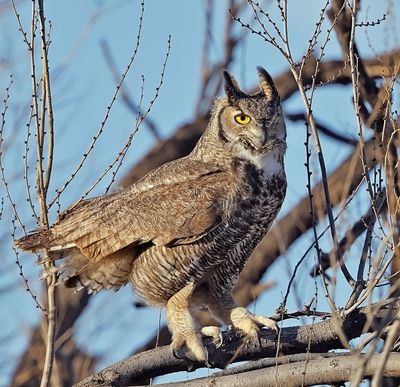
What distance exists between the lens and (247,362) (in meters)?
3.75

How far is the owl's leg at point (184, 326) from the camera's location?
4012mm

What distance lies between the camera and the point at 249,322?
4.09m

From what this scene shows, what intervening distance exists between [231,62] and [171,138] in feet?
2.41

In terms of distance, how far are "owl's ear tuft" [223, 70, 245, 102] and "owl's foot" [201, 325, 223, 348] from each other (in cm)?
105

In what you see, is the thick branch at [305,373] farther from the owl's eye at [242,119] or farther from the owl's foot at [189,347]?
the owl's eye at [242,119]

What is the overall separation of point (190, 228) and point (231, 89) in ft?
2.38

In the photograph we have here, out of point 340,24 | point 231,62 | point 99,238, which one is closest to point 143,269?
point 99,238

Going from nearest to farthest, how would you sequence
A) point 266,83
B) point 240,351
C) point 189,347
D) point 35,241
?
1. point 240,351
2. point 189,347
3. point 35,241
4. point 266,83

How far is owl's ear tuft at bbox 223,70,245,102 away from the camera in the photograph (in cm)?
450

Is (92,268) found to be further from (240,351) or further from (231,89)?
(231,89)

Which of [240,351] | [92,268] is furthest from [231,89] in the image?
[240,351]

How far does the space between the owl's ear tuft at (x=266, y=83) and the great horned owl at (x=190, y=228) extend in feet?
0.07

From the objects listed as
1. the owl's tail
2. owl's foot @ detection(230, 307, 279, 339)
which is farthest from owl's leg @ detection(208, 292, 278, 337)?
the owl's tail

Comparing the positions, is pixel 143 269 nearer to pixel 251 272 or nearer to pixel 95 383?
pixel 95 383
